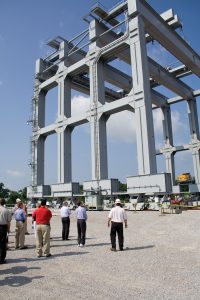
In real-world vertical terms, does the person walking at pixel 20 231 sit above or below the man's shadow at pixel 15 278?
above

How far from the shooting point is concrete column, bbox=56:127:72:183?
3634 centimetres

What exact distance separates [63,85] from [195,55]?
18194 millimetres

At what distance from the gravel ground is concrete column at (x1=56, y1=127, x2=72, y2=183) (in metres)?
26.3

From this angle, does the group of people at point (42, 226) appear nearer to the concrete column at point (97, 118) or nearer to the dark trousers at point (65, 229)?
the dark trousers at point (65, 229)

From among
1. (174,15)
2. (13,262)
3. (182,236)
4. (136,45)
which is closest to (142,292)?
(13,262)

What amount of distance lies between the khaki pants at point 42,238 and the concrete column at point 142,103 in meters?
18.4

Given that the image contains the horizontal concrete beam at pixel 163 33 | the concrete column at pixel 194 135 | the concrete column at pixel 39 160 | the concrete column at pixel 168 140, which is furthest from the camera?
the concrete column at pixel 168 140

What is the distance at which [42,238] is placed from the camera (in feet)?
28.6

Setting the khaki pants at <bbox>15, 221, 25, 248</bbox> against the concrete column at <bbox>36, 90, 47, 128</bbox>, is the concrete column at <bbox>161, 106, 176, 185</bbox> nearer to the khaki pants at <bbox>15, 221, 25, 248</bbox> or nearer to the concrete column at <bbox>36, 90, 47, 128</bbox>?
the concrete column at <bbox>36, 90, 47, 128</bbox>

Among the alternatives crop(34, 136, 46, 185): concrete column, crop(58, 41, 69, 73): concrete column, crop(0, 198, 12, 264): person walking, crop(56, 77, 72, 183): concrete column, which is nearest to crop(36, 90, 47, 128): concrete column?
crop(34, 136, 46, 185): concrete column

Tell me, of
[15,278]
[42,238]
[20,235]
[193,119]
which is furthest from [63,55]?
[15,278]

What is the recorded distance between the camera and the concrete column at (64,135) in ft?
120

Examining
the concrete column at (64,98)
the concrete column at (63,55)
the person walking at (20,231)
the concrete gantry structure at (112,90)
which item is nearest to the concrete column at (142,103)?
the concrete gantry structure at (112,90)

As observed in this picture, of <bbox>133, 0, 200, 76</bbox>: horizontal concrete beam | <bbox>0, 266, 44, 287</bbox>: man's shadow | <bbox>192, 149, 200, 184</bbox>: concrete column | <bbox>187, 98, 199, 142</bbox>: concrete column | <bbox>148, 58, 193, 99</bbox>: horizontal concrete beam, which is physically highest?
<bbox>133, 0, 200, 76</bbox>: horizontal concrete beam
